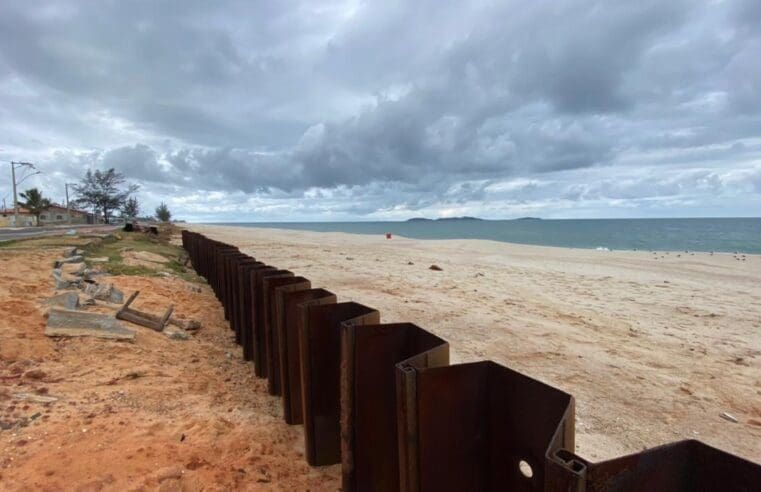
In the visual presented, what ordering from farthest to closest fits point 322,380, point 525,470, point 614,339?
point 614,339, point 322,380, point 525,470

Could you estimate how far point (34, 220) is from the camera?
65.8 m

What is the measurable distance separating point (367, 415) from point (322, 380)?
2.17 feet

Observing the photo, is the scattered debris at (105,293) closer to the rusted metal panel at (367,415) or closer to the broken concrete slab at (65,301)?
the broken concrete slab at (65,301)

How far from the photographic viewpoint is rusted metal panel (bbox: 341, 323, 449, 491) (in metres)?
2.59

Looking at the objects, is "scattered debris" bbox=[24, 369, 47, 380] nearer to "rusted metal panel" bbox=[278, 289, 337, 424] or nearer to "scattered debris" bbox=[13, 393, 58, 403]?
"scattered debris" bbox=[13, 393, 58, 403]

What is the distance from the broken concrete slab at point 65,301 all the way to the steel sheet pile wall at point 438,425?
3.75 meters

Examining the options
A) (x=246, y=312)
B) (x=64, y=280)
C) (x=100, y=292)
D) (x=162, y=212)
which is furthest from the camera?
(x=162, y=212)

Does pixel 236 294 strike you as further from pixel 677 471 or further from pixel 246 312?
pixel 677 471

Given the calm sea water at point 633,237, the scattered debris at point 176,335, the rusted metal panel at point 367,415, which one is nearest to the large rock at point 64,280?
the scattered debris at point 176,335

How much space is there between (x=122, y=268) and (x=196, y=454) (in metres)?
9.01

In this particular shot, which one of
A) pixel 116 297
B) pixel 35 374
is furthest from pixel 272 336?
pixel 116 297

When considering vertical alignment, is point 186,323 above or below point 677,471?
below

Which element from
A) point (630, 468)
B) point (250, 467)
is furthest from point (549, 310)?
point (630, 468)

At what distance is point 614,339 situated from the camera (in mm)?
6578
